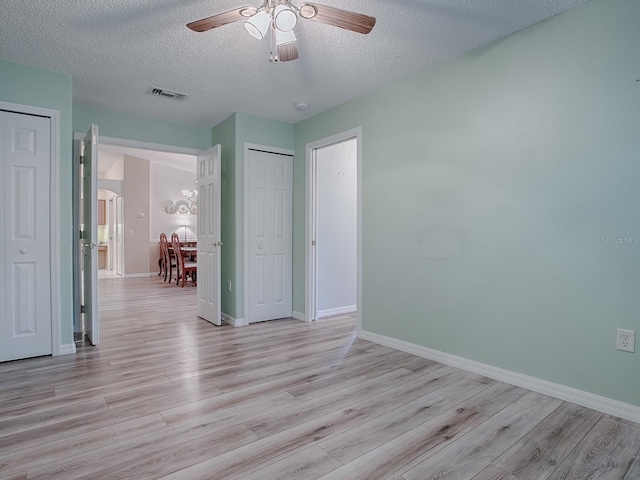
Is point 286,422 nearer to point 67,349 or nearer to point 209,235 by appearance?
point 67,349

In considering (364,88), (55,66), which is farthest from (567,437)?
(55,66)

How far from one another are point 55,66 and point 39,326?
2157 millimetres

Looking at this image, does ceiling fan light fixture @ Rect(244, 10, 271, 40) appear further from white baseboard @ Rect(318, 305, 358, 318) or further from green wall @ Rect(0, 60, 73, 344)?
white baseboard @ Rect(318, 305, 358, 318)

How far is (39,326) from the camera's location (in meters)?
3.03

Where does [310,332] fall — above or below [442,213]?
below

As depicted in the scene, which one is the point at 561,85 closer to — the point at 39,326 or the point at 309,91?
the point at 309,91

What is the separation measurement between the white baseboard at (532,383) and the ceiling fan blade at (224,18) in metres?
2.73

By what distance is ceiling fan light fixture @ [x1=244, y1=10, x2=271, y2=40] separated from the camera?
1.91m

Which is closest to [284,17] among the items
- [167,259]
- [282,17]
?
[282,17]

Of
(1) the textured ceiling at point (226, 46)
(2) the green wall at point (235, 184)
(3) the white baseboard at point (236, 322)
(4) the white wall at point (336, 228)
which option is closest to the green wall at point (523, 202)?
(1) the textured ceiling at point (226, 46)

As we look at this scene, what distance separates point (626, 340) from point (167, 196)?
1010 cm

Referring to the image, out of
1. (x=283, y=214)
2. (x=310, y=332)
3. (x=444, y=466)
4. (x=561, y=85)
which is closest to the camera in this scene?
(x=444, y=466)

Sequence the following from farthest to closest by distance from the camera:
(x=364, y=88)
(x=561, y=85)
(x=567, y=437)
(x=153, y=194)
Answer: (x=153, y=194) < (x=364, y=88) < (x=561, y=85) < (x=567, y=437)

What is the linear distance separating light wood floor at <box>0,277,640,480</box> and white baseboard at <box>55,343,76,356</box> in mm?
86
